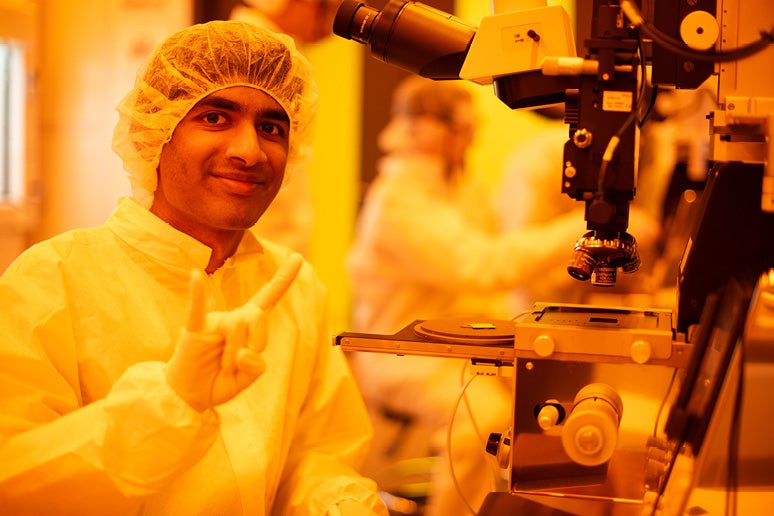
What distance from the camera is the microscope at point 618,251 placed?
3.44 feet

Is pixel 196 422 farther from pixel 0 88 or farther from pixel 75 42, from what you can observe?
pixel 75 42

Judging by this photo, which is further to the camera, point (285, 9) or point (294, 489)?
point (285, 9)

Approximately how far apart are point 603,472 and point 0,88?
331cm

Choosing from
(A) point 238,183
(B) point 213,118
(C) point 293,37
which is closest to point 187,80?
(B) point 213,118

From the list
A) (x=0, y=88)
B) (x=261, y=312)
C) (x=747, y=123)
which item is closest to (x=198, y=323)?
(x=261, y=312)

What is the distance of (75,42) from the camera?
396cm

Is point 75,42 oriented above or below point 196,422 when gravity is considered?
above

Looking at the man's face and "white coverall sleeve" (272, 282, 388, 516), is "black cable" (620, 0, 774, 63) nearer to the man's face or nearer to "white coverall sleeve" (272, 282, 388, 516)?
the man's face

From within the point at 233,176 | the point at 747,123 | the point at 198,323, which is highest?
the point at 747,123

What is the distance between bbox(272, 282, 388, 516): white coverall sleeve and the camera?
135 centimetres

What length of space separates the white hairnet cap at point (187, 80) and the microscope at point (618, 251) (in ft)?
1.19

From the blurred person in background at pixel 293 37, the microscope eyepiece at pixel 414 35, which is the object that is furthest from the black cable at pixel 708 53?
the blurred person in background at pixel 293 37

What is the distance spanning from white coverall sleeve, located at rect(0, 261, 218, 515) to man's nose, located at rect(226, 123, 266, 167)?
14.7 inches

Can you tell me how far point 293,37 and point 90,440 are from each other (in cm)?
223
